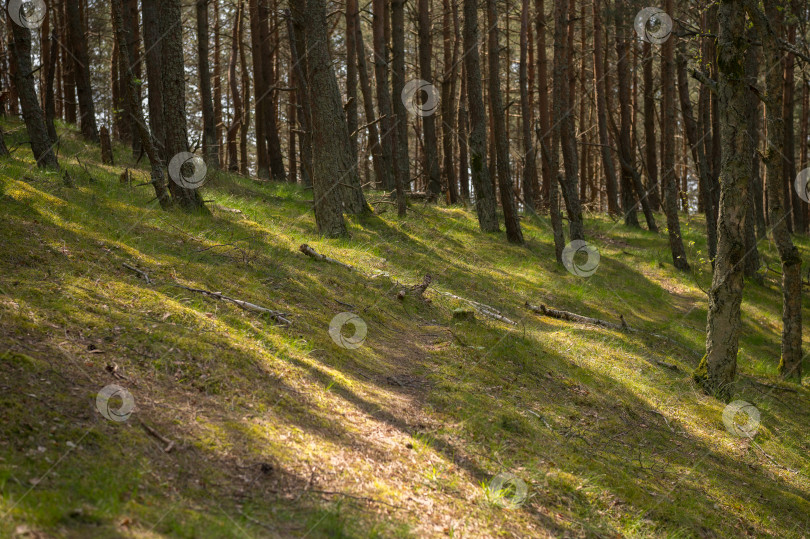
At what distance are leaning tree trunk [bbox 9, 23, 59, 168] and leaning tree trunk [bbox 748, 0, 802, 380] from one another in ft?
34.9

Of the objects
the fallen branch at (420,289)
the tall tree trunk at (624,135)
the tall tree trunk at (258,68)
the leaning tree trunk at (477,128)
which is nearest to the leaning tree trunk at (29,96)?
the fallen branch at (420,289)

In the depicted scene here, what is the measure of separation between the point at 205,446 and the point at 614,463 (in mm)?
4072

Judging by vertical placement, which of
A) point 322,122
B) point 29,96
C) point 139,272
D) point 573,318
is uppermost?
point 29,96

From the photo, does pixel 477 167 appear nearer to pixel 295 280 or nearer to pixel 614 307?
pixel 614 307

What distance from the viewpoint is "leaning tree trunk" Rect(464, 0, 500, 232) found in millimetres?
15016

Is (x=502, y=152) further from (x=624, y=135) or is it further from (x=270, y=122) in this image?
(x=270, y=122)

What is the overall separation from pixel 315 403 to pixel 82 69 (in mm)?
13155

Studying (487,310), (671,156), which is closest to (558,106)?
(671,156)

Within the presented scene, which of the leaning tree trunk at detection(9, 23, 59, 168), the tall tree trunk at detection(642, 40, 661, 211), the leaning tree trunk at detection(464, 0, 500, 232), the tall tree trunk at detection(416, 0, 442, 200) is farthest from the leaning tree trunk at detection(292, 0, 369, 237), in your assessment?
the tall tree trunk at detection(642, 40, 661, 211)

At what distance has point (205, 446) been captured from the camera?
13.9ft

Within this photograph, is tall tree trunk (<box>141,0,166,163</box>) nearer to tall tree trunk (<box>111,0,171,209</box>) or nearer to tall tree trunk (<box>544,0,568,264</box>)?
tall tree trunk (<box>111,0,171,209</box>)

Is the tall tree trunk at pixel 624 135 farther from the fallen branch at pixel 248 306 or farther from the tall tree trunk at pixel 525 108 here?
the fallen branch at pixel 248 306

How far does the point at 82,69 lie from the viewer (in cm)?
1502

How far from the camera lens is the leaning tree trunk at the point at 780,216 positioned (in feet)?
32.2
